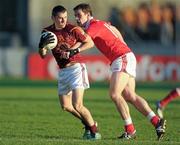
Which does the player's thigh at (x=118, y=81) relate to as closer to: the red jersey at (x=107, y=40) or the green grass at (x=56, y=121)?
the red jersey at (x=107, y=40)

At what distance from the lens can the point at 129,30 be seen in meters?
40.8

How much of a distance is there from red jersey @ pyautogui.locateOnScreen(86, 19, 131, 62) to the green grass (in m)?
1.43

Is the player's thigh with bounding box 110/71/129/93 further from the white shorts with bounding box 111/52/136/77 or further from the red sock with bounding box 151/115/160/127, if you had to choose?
the red sock with bounding box 151/115/160/127

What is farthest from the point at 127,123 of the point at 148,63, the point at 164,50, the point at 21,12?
the point at 21,12

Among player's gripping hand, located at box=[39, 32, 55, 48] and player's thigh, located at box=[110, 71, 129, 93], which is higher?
player's gripping hand, located at box=[39, 32, 55, 48]

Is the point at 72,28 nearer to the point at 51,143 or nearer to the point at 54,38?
the point at 54,38

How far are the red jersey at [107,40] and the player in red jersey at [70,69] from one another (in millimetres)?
231

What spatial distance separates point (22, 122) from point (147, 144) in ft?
15.2

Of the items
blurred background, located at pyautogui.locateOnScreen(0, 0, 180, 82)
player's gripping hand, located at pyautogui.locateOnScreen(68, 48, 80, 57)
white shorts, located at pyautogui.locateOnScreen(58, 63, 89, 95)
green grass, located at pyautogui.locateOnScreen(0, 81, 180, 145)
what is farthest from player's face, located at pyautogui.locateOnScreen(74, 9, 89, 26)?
blurred background, located at pyautogui.locateOnScreen(0, 0, 180, 82)

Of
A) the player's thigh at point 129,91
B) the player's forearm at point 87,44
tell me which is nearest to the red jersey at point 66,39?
the player's forearm at point 87,44

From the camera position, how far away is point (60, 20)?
1393 centimetres

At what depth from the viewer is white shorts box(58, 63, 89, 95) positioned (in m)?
14.1

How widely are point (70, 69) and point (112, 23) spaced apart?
88.1ft

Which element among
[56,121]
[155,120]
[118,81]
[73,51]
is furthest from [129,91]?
[56,121]
